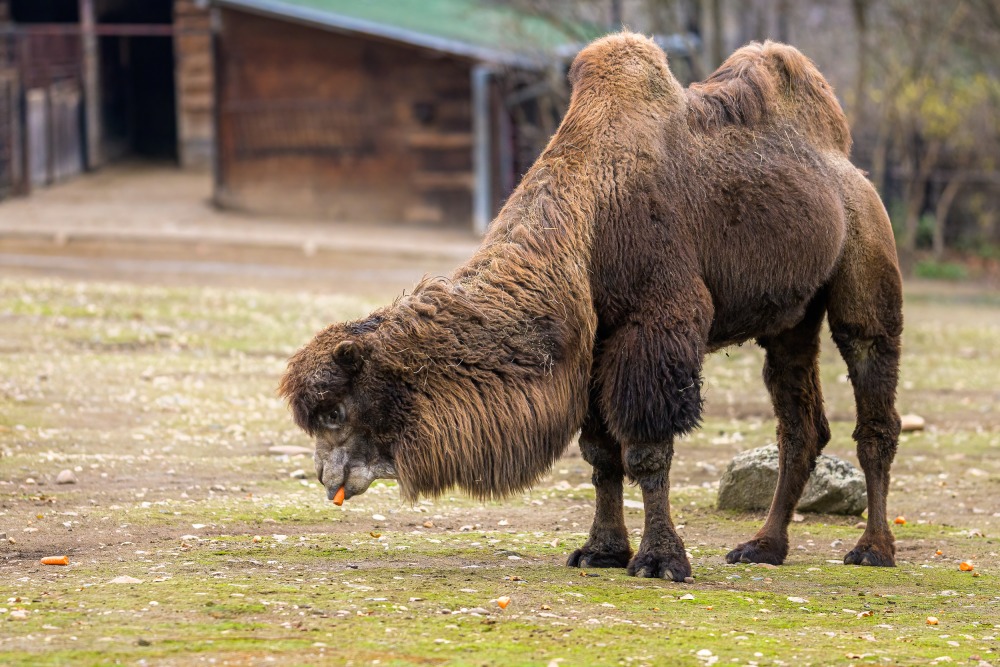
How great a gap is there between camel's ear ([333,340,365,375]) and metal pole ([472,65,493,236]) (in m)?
18.9

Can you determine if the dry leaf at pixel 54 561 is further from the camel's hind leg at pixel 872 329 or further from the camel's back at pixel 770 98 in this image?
the camel's hind leg at pixel 872 329

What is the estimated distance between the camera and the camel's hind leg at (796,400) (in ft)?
24.4

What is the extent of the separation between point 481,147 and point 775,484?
17.3 m

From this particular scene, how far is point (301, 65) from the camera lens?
25.2 metres

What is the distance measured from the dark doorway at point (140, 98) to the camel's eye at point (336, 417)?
2575cm

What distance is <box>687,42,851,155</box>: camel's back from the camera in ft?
23.0

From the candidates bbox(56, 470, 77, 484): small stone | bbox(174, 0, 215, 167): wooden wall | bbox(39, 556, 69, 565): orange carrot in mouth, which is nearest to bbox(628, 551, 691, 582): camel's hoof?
bbox(39, 556, 69, 565): orange carrot in mouth

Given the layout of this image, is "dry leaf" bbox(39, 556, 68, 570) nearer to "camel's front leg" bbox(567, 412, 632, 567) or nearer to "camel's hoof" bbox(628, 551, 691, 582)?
"camel's front leg" bbox(567, 412, 632, 567)

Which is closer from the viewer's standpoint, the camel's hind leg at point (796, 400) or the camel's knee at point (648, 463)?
the camel's knee at point (648, 463)

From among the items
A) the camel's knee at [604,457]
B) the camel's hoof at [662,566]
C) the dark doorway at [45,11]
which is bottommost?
the camel's hoof at [662,566]

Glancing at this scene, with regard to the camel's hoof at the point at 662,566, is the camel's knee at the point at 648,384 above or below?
above

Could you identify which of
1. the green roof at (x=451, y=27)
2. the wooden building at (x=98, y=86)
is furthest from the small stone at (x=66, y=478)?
the wooden building at (x=98, y=86)

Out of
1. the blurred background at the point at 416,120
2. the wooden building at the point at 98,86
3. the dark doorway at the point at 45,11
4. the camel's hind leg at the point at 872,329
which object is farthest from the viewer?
the dark doorway at the point at 45,11

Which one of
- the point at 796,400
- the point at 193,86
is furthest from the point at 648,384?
the point at 193,86
